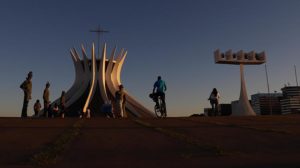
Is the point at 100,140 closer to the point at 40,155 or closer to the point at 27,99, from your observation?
the point at 40,155

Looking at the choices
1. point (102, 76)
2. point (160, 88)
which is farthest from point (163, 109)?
point (102, 76)

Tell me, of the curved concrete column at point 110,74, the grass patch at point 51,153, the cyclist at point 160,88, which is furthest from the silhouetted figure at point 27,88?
the curved concrete column at point 110,74

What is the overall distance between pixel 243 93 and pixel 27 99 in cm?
3220

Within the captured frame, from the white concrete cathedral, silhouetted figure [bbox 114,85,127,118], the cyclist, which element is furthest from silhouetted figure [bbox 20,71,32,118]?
the white concrete cathedral

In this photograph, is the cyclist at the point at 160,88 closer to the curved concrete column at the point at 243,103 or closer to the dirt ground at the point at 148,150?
the dirt ground at the point at 148,150

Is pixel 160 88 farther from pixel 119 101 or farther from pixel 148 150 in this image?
pixel 148 150

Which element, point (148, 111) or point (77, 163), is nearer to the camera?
point (77, 163)

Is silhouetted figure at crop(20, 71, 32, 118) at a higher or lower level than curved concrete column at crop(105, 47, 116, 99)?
lower

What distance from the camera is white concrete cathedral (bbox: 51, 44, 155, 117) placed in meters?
38.9

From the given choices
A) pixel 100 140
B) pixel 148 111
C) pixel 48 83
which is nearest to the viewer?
pixel 100 140

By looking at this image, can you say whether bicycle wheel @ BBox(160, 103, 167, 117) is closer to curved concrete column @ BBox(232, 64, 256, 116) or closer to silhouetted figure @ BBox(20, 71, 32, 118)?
silhouetted figure @ BBox(20, 71, 32, 118)

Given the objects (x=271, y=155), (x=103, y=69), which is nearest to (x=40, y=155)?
(x=271, y=155)

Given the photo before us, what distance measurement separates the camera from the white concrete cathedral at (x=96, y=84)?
3888cm

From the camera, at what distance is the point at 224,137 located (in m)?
6.17
